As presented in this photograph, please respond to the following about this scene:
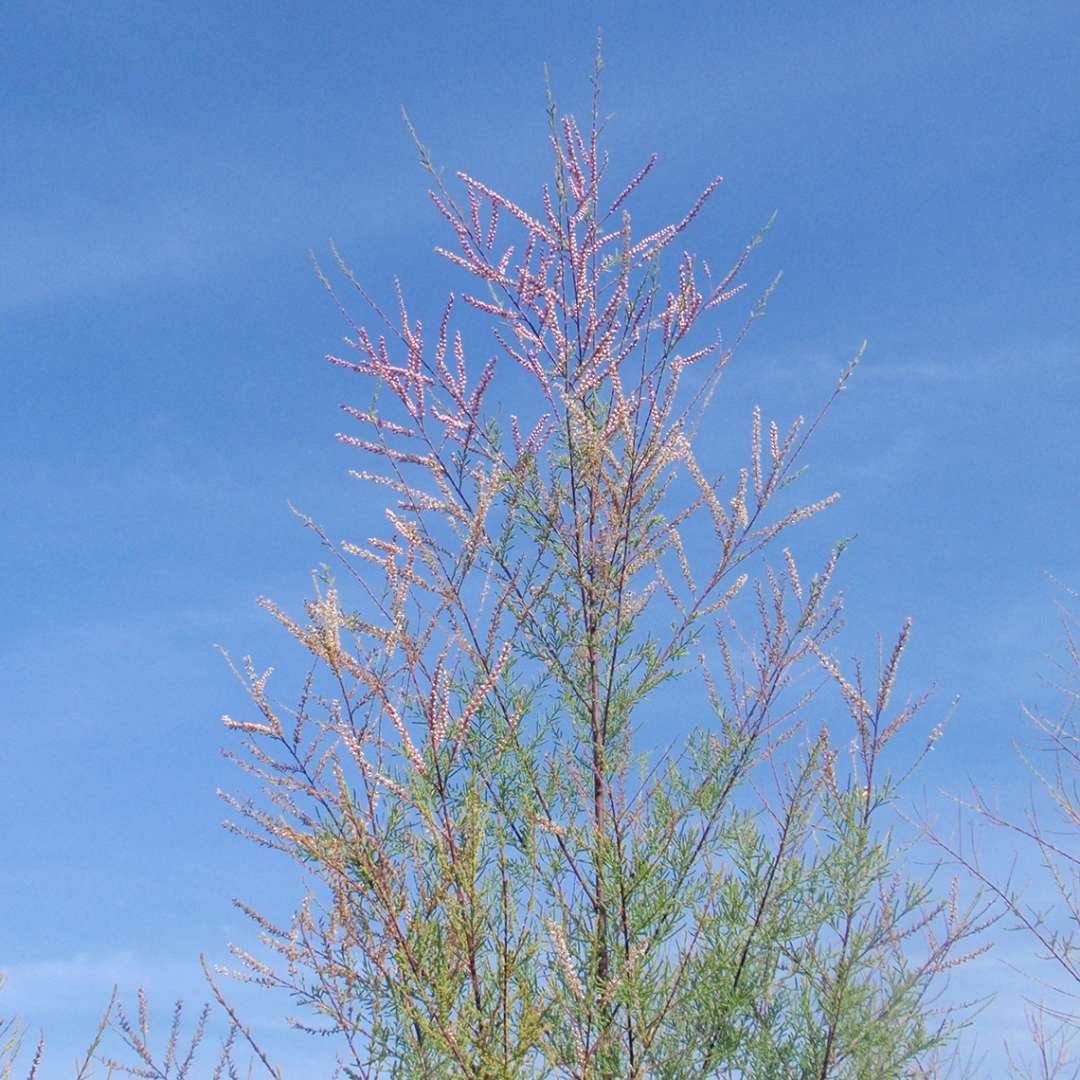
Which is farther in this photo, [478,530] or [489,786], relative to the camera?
[489,786]

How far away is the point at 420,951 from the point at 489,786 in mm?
1223

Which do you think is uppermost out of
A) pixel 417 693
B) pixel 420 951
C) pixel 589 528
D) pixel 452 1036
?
pixel 589 528

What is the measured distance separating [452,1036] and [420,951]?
0.29 m

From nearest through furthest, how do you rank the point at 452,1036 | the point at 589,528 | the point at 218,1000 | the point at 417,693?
1. the point at 452,1036
2. the point at 417,693
3. the point at 218,1000
4. the point at 589,528

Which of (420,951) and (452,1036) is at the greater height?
(420,951)

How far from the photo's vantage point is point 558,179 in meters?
5.32

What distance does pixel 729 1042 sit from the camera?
4652 millimetres

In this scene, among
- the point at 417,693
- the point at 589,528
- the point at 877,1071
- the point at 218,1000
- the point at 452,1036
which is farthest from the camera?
the point at 589,528

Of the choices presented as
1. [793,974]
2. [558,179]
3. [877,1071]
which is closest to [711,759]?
[793,974]

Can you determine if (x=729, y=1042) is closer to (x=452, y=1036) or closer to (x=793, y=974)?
(x=793, y=974)

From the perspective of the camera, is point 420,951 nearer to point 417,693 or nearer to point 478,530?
point 417,693

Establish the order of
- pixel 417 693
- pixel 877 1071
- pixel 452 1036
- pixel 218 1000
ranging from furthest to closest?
pixel 877 1071 → pixel 218 1000 → pixel 417 693 → pixel 452 1036

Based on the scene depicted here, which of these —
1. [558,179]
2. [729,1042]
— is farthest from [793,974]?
[558,179]

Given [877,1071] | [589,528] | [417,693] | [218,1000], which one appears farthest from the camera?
[589,528]
